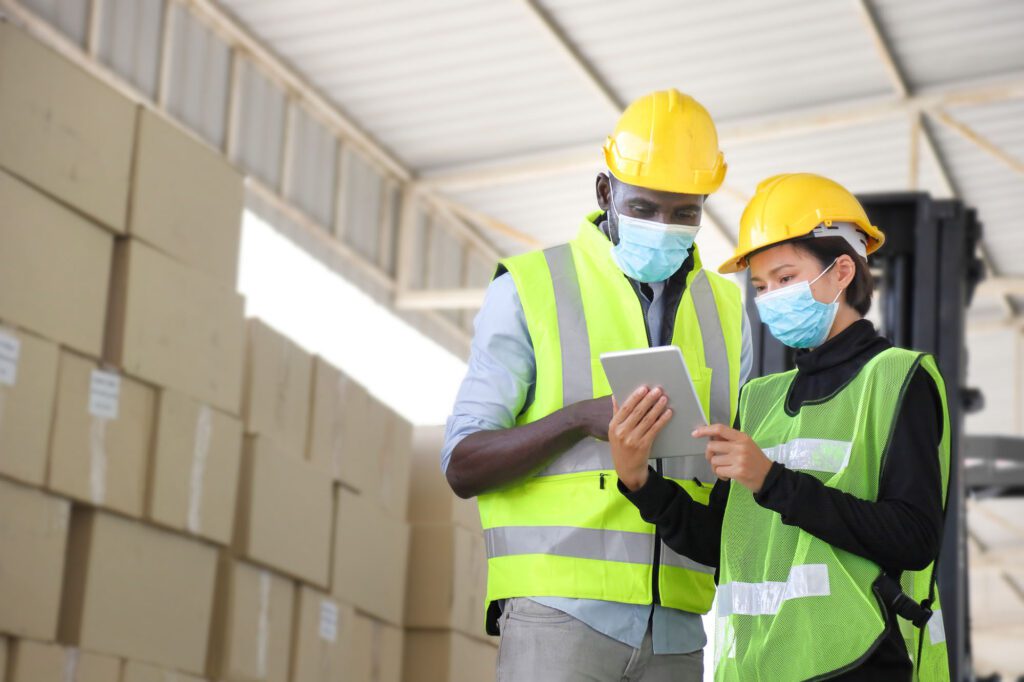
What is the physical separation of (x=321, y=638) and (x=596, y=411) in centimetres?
405

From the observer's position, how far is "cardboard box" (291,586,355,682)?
614cm

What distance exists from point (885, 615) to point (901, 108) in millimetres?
8972

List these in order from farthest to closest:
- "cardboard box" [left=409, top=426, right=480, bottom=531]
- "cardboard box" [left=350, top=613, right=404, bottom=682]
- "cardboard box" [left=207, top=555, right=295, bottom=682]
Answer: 1. "cardboard box" [left=409, top=426, right=480, bottom=531]
2. "cardboard box" [left=350, top=613, right=404, bottom=682]
3. "cardboard box" [left=207, top=555, right=295, bottom=682]

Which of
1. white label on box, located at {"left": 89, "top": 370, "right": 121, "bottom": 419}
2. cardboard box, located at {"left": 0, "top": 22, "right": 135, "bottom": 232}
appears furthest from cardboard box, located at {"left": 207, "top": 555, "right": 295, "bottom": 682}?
cardboard box, located at {"left": 0, "top": 22, "right": 135, "bottom": 232}

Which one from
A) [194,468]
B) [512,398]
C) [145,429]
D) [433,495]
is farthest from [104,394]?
[433,495]

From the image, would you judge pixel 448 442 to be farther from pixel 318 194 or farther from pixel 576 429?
pixel 318 194

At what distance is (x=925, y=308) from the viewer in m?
5.18

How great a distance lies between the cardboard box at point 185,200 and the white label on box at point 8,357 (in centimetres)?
67

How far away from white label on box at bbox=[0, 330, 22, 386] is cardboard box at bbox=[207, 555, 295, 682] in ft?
5.14

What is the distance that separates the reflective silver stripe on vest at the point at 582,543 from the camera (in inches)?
104

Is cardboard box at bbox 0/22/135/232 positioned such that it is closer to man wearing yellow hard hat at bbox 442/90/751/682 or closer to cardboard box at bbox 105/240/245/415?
cardboard box at bbox 105/240/245/415

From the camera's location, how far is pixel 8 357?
4238mm

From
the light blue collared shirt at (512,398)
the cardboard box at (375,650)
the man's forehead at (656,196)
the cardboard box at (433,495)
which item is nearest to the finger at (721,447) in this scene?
the light blue collared shirt at (512,398)

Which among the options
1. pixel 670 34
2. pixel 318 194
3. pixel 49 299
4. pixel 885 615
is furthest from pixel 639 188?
pixel 318 194
